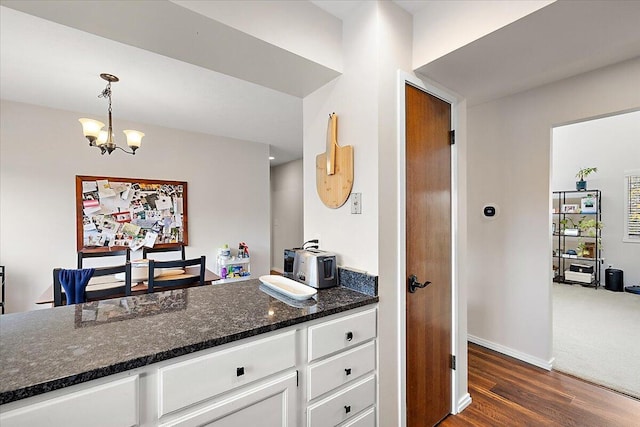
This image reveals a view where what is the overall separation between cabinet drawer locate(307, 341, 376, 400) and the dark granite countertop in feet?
0.74

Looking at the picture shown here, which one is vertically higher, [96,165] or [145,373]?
[96,165]

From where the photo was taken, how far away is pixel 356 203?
1567mm

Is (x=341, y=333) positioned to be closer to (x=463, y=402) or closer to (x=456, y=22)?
(x=463, y=402)

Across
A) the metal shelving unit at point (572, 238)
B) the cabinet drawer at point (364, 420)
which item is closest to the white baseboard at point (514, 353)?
the cabinet drawer at point (364, 420)

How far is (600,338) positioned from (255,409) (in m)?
3.64

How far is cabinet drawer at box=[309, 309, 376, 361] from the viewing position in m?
1.21

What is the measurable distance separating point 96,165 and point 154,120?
0.85 metres

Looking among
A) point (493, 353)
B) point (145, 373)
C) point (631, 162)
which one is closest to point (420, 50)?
point (145, 373)

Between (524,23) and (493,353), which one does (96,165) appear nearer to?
(524,23)

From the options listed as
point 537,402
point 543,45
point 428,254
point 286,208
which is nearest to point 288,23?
point 543,45

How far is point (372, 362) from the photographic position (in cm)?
144

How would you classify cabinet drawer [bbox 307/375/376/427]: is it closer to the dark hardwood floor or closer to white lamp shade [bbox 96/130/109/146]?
the dark hardwood floor

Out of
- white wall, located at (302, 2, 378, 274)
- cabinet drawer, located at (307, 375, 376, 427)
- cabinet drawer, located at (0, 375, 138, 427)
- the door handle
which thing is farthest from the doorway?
cabinet drawer, located at (0, 375, 138, 427)

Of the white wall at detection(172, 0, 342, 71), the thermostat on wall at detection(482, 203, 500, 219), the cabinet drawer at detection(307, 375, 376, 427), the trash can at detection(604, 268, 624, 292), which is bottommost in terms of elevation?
the trash can at detection(604, 268, 624, 292)
